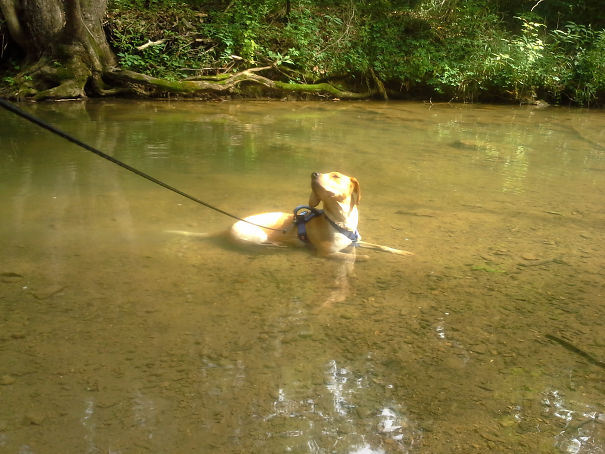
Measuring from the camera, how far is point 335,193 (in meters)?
4.55

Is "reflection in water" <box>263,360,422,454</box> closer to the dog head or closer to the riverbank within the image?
the dog head

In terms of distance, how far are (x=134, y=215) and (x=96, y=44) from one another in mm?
9720

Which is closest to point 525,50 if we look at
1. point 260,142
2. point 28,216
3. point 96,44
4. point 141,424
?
point 260,142

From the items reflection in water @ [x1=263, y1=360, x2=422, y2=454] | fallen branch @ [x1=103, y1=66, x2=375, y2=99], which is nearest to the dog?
reflection in water @ [x1=263, y1=360, x2=422, y2=454]

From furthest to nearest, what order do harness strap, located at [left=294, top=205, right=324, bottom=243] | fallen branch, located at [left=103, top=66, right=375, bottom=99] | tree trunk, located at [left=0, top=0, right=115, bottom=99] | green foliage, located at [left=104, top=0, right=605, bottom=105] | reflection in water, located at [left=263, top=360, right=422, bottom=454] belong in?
green foliage, located at [left=104, top=0, right=605, bottom=105] < fallen branch, located at [left=103, top=66, right=375, bottom=99] < tree trunk, located at [left=0, top=0, right=115, bottom=99] < harness strap, located at [left=294, top=205, right=324, bottom=243] < reflection in water, located at [left=263, top=360, right=422, bottom=454]

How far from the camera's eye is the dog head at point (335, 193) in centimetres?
455

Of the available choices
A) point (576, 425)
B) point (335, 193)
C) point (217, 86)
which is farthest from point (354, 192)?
point (217, 86)

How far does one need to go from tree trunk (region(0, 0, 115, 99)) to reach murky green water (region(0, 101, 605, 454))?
234 inches

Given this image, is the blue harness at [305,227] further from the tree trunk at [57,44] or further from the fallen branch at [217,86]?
the tree trunk at [57,44]

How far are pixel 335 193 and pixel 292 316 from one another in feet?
4.50

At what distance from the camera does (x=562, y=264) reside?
14.5 ft

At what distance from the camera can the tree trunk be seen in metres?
12.6

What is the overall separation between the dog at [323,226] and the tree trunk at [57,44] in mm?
9818

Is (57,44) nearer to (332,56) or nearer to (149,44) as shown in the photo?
(149,44)
